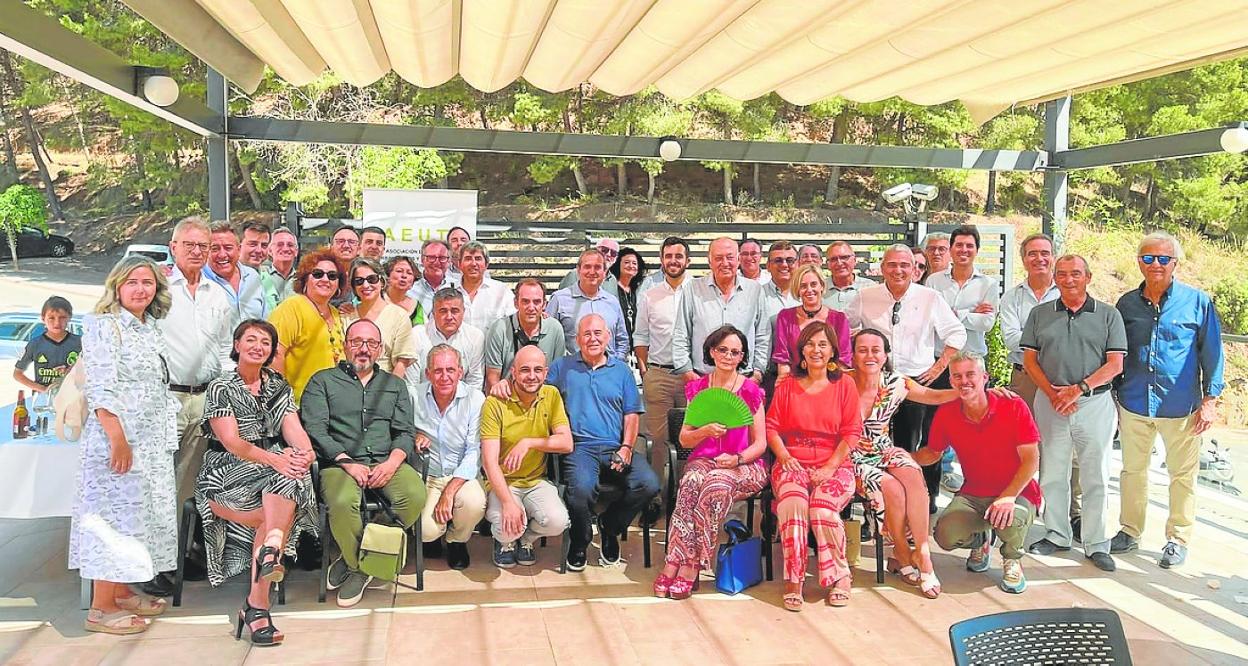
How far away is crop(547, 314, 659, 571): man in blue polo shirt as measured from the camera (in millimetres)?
4215

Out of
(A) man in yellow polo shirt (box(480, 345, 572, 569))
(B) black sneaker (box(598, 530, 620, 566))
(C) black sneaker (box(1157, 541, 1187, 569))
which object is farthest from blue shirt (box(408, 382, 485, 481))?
(C) black sneaker (box(1157, 541, 1187, 569))

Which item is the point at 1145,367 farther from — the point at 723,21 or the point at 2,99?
the point at 2,99

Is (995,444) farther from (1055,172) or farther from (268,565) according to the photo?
(1055,172)

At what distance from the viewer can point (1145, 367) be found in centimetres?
436

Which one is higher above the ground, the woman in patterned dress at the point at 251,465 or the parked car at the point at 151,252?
the parked car at the point at 151,252

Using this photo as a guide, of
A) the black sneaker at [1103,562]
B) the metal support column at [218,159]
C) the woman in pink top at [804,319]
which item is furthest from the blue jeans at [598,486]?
the metal support column at [218,159]

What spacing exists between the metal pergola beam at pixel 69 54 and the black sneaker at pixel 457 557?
2617 millimetres

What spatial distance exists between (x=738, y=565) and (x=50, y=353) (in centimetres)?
378

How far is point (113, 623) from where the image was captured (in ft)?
11.2

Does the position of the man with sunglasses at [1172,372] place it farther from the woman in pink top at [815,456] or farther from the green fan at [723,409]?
the green fan at [723,409]

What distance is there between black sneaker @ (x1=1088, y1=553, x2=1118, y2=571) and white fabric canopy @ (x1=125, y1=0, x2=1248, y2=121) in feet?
7.69

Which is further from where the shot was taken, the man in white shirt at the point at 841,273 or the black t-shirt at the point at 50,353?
the man in white shirt at the point at 841,273

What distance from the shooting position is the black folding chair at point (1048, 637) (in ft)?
5.55

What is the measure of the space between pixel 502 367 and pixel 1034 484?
2.57 meters
